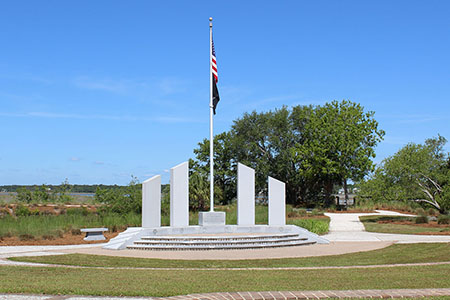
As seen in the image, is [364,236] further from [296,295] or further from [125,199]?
[296,295]

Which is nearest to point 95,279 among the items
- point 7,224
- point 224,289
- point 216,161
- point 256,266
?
point 224,289

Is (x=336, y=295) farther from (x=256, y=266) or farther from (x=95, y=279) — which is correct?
(x=256, y=266)

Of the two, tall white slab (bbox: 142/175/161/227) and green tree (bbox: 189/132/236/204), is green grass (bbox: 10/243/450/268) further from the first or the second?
green tree (bbox: 189/132/236/204)

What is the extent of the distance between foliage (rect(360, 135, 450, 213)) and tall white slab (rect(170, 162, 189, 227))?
13155 mm

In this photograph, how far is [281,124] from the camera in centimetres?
4722

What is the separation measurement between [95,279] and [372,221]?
2345 cm

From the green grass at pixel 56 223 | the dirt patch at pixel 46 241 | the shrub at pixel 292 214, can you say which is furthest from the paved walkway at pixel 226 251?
the shrub at pixel 292 214

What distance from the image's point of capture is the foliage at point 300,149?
41938 millimetres

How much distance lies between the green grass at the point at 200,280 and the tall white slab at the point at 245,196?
9.17 metres

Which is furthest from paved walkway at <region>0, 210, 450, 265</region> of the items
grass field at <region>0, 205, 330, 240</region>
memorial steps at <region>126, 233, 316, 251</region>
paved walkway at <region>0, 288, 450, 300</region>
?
paved walkway at <region>0, 288, 450, 300</region>

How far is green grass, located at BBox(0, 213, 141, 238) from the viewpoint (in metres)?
19.3

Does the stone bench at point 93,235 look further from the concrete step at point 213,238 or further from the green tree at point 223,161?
the green tree at point 223,161

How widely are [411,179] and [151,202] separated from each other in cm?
1642

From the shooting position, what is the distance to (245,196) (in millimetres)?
19797
